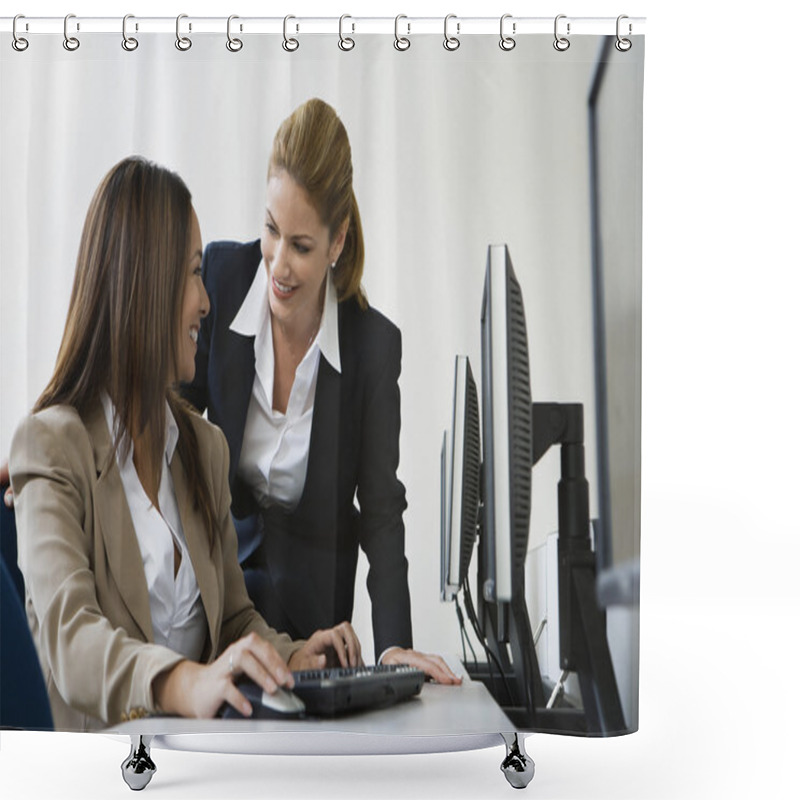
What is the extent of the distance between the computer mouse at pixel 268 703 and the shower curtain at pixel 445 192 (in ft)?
0.56

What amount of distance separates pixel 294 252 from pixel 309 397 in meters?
0.26

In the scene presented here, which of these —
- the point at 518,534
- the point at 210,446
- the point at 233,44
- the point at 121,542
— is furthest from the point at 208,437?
the point at 233,44

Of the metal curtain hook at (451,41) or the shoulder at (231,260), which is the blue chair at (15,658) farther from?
the metal curtain hook at (451,41)

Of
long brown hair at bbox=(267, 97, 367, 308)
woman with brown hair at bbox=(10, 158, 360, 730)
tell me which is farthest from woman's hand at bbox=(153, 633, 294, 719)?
long brown hair at bbox=(267, 97, 367, 308)

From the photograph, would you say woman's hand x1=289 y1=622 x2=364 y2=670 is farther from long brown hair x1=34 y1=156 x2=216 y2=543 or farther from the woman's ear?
the woman's ear

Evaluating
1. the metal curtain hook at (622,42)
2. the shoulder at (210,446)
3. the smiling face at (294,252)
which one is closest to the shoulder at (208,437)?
the shoulder at (210,446)

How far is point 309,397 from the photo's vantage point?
208 cm

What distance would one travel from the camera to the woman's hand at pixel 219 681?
2021 millimetres

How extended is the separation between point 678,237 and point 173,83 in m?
1.48

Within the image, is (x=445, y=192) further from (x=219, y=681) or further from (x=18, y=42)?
(x=219, y=681)

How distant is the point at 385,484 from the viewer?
2.06 meters

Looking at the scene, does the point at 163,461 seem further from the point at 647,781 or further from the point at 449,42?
the point at 647,781

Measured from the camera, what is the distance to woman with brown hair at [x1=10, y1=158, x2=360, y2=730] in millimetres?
2014

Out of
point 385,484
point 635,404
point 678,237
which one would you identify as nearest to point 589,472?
point 635,404
